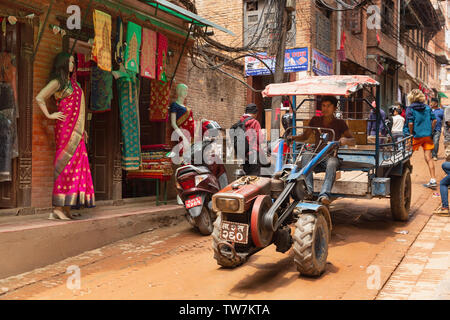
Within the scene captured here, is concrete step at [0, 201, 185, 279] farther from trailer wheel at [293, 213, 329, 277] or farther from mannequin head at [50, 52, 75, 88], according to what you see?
trailer wheel at [293, 213, 329, 277]

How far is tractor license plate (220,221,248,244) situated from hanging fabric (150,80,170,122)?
452 cm

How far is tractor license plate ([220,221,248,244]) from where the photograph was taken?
4.42m

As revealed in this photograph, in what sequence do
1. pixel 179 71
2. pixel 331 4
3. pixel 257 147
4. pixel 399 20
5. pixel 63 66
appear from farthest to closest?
pixel 399 20, pixel 331 4, pixel 179 71, pixel 257 147, pixel 63 66

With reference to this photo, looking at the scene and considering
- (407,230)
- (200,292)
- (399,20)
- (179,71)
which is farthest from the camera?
(399,20)

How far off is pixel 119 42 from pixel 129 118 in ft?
4.42

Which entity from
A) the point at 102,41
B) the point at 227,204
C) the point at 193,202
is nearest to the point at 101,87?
the point at 102,41

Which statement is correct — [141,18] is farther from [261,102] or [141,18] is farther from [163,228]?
[261,102]

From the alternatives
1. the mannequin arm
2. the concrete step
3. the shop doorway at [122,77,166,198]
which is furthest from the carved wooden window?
the mannequin arm

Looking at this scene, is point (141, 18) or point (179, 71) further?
point (179, 71)

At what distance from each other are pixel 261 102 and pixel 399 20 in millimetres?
15146

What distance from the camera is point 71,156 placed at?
618 cm

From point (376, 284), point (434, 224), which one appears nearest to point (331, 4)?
point (434, 224)

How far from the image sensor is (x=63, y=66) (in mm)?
6164

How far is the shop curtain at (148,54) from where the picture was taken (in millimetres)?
7590
